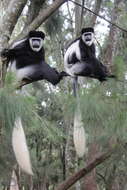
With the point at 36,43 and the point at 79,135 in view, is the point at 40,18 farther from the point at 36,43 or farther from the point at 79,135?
the point at 79,135

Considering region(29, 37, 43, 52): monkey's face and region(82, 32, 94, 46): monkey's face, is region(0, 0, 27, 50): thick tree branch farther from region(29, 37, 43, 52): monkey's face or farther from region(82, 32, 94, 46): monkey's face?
region(82, 32, 94, 46): monkey's face

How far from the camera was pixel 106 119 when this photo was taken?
1.55m

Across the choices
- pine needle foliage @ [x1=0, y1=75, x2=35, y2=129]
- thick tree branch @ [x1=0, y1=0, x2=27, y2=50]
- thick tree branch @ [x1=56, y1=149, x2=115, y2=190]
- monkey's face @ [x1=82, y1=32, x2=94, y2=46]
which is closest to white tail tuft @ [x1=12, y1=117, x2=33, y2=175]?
pine needle foliage @ [x1=0, y1=75, x2=35, y2=129]

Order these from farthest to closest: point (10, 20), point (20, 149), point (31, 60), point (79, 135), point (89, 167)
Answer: point (31, 60)
point (10, 20)
point (89, 167)
point (79, 135)
point (20, 149)

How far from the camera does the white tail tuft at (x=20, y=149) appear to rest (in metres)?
1.31

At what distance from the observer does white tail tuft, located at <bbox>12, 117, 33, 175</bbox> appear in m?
1.31

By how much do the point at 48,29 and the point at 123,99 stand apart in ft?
4.39

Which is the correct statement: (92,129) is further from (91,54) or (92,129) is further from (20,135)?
(91,54)

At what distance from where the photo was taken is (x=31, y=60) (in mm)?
2303

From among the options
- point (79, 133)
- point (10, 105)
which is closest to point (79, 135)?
point (79, 133)

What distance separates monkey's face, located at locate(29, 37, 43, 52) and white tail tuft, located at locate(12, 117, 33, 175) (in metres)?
0.79

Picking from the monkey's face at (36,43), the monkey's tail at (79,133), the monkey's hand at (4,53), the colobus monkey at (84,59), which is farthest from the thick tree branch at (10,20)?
the monkey's tail at (79,133)

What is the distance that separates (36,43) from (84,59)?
0.29 m

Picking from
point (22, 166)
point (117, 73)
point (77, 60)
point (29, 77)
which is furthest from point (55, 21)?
point (22, 166)
